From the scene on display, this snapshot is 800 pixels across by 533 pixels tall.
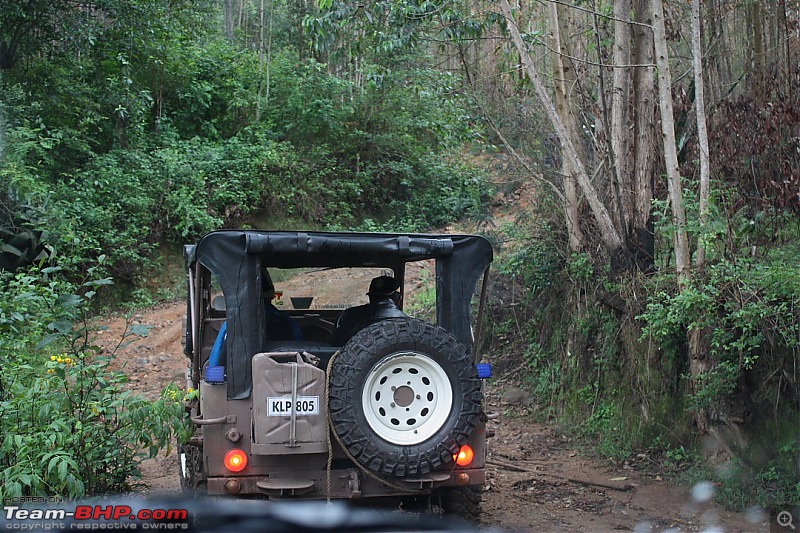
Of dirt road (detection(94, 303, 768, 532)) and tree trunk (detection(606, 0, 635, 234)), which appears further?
tree trunk (detection(606, 0, 635, 234))

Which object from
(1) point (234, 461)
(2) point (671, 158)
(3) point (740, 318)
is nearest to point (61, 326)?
(1) point (234, 461)

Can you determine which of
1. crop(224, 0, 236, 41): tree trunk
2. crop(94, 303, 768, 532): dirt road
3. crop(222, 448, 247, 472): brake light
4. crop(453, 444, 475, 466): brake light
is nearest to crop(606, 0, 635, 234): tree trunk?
crop(94, 303, 768, 532): dirt road

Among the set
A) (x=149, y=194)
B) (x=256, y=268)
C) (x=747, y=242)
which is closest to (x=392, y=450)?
(x=256, y=268)

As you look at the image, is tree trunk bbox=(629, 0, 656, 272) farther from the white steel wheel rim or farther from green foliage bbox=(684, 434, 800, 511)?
the white steel wheel rim

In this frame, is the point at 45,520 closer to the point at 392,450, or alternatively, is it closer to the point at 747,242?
the point at 392,450

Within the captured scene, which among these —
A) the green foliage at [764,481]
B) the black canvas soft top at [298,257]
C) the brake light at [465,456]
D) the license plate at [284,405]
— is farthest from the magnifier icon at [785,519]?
the license plate at [284,405]

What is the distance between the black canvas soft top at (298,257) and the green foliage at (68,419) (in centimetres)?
79

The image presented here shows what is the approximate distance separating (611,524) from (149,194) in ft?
41.7

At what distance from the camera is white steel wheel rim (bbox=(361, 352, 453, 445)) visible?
16.3ft

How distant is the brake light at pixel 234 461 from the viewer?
201 inches

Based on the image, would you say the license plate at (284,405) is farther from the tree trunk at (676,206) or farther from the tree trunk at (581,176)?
the tree trunk at (581,176)

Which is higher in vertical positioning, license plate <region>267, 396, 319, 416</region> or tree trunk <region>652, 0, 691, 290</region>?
tree trunk <region>652, 0, 691, 290</region>

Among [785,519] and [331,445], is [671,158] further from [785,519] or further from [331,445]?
[331,445]

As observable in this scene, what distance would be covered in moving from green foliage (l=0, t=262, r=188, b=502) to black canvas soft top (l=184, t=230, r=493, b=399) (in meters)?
0.79
